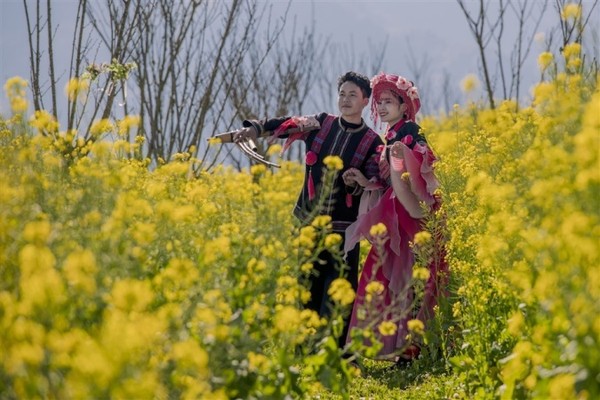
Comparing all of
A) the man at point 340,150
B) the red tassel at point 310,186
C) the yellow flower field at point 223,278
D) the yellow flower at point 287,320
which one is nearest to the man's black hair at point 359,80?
the man at point 340,150

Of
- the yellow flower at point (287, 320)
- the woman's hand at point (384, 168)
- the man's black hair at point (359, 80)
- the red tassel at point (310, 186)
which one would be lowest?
the yellow flower at point (287, 320)

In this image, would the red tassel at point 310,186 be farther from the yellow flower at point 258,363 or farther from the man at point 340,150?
the yellow flower at point 258,363

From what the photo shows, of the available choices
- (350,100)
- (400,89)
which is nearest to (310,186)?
(350,100)

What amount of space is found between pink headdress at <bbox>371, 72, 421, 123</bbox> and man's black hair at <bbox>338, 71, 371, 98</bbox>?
0.12 ft

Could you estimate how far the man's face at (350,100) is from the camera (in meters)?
5.74

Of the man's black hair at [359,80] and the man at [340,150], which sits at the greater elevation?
the man's black hair at [359,80]

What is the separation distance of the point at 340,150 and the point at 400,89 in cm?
54

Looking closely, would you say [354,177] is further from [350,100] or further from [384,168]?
[350,100]

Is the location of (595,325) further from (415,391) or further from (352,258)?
(352,258)

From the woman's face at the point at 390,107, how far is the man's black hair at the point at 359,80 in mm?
94

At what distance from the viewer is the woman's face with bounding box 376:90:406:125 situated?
5738 millimetres

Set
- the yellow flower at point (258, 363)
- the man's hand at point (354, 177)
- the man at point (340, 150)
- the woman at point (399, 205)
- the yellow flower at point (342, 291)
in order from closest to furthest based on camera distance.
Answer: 1. the yellow flower at point (258, 363)
2. the yellow flower at point (342, 291)
3. the woman at point (399, 205)
4. the man's hand at point (354, 177)
5. the man at point (340, 150)

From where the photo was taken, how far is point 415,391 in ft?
16.5

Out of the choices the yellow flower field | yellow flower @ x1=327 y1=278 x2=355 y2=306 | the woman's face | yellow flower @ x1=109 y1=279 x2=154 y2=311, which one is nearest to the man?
the woman's face
